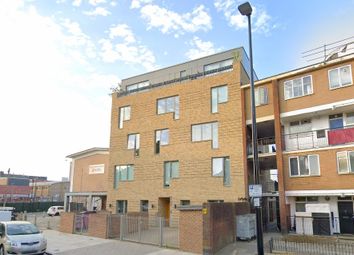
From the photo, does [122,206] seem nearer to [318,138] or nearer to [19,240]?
[19,240]

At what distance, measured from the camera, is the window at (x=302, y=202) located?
75.4 ft

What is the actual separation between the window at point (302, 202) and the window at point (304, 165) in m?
1.96

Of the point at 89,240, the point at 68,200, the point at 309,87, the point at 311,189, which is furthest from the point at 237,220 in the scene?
the point at 68,200

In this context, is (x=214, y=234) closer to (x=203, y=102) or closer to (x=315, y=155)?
(x=315, y=155)

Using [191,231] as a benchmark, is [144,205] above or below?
above

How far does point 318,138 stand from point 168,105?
13.5 m

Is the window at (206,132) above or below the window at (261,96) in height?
below

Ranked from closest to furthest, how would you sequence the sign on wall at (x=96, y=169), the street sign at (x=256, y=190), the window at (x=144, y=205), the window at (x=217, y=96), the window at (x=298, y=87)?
1. the street sign at (x=256, y=190)
2. the window at (x=298, y=87)
3. the window at (x=217, y=96)
4. the window at (x=144, y=205)
5. the sign on wall at (x=96, y=169)

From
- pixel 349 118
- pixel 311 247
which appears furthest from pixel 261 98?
pixel 311 247

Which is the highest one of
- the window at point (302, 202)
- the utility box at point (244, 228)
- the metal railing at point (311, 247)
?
the window at point (302, 202)

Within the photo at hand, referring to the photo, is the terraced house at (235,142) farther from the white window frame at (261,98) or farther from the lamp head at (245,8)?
the lamp head at (245,8)

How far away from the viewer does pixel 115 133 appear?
3444cm

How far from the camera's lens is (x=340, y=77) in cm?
2217

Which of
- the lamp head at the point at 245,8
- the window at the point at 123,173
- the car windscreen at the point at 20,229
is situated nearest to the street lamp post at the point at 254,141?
the lamp head at the point at 245,8
